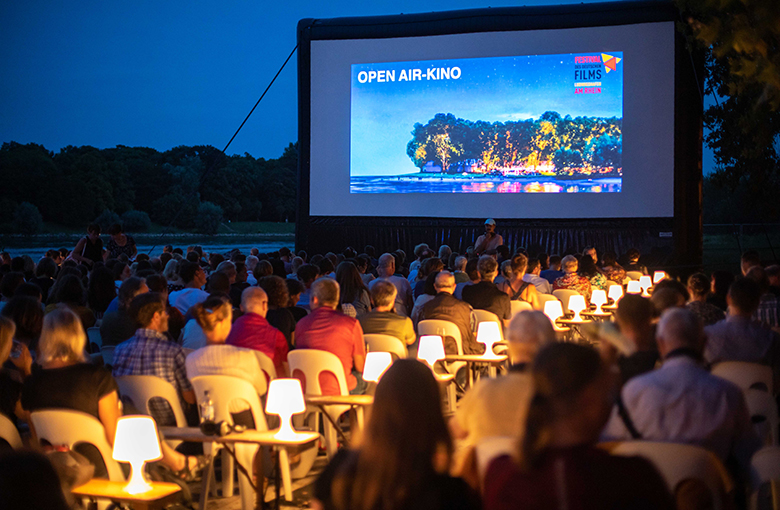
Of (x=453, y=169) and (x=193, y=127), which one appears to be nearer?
(x=453, y=169)

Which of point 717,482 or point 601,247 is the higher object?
point 601,247

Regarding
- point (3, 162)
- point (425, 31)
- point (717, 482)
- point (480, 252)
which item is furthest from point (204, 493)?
point (3, 162)

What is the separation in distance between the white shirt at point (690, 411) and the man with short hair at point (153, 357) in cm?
224

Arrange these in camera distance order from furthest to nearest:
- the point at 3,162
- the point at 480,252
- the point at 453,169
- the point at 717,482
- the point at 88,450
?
the point at 3,162 → the point at 453,169 → the point at 480,252 → the point at 88,450 → the point at 717,482

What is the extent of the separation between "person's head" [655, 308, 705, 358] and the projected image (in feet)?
33.3

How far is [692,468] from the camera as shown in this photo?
1.96m

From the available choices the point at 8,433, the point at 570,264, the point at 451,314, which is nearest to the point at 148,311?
the point at 8,433

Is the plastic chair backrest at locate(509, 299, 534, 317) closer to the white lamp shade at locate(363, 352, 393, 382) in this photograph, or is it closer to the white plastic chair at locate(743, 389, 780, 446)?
the white lamp shade at locate(363, 352, 393, 382)

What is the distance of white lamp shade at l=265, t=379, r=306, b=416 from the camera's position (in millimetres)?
3094

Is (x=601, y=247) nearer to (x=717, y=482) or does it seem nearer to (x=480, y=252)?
(x=480, y=252)

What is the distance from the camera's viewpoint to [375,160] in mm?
13602

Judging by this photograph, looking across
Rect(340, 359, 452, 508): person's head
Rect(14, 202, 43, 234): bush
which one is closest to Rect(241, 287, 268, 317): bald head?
Rect(340, 359, 452, 508): person's head

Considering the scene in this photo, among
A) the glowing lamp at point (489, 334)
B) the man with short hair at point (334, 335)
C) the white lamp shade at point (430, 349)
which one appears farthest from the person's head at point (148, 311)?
the glowing lamp at point (489, 334)

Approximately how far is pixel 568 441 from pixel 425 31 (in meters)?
12.5
